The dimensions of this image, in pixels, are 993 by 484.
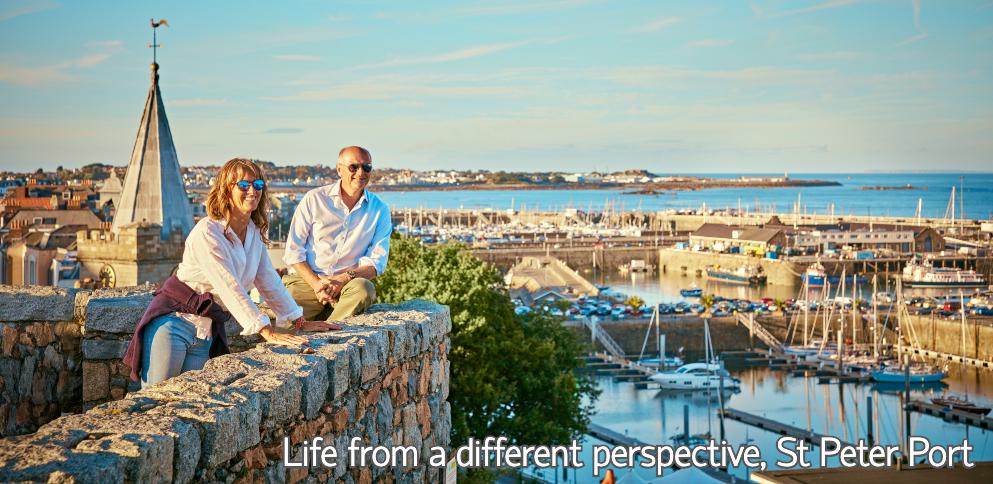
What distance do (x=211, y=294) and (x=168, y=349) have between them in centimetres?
36

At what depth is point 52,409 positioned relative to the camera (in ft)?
24.9

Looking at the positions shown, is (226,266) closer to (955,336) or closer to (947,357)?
(947,357)

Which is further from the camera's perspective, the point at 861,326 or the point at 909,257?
the point at 909,257

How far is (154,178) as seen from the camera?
3584 centimetres

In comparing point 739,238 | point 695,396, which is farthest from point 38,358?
point 739,238

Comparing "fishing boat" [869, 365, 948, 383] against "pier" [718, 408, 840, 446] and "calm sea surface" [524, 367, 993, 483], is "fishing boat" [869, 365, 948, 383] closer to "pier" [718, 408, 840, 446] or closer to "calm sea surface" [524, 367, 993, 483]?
"calm sea surface" [524, 367, 993, 483]

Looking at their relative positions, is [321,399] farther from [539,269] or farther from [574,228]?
[574,228]

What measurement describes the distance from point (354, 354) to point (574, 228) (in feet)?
469

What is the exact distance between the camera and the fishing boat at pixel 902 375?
2226 inches

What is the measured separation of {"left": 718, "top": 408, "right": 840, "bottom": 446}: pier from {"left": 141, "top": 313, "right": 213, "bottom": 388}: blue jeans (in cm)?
3534

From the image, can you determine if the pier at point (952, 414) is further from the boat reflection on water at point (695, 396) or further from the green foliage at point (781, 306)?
the green foliage at point (781, 306)

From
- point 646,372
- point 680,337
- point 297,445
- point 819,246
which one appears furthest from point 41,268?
point 819,246

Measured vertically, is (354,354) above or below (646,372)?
above

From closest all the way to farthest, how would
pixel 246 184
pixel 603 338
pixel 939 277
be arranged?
pixel 246 184 → pixel 603 338 → pixel 939 277
